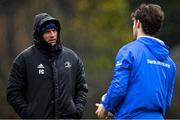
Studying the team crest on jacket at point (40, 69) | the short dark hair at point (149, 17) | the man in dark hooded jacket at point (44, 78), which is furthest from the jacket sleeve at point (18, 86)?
the short dark hair at point (149, 17)

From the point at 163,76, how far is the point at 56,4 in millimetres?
11041

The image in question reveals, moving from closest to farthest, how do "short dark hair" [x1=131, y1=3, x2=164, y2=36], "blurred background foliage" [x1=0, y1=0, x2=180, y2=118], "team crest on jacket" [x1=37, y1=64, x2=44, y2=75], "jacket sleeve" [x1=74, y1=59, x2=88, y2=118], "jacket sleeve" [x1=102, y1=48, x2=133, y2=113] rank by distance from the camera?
"jacket sleeve" [x1=102, y1=48, x2=133, y2=113]
"short dark hair" [x1=131, y1=3, x2=164, y2=36]
"team crest on jacket" [x1=37, y1=64, x2=44, y2=75]
"jacket sleeve" [x1=74, y1=59, x2=88, y2=118]
"blurred background foliage" [x1=0, y1=0, x2=180, y2=118]

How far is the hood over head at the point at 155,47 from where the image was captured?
4902mm

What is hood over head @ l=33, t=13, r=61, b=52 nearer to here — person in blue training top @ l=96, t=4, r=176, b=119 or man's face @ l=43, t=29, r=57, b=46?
man's face @ l=43, t=29, r=57, b=46

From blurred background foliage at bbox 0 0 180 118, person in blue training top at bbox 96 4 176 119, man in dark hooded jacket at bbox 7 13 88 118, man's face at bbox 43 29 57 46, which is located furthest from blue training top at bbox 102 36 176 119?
blurred background foliage at bbox 0 0 180 118

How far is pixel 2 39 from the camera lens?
14.9 m

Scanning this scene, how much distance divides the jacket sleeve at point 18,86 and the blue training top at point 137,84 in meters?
1.00

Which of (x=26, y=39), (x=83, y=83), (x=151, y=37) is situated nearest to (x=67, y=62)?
(x=83, y=83)

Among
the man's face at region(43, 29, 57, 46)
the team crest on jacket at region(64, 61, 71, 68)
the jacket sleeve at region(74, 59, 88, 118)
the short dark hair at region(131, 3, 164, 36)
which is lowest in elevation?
the jacket sleeve at region(74, 59, 88, 118)

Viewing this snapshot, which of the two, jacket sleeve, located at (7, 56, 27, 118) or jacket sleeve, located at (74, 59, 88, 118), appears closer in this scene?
jacket sleeve, located at (7, 56, 27, 118)

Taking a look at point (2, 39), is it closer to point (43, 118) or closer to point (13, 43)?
point (13, 43)

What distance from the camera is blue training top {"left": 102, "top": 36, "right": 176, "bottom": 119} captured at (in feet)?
15.6

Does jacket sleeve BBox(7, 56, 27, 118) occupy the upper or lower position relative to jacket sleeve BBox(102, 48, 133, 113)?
lower

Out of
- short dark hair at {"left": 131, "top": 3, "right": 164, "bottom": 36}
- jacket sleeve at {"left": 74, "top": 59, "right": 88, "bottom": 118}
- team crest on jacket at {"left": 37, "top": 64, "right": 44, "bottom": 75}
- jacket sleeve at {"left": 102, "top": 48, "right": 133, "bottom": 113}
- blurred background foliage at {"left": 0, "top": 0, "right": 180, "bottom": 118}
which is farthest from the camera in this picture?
blurred background foliage at {"left": 0, "top": 0, "right": 180, "bottom": 118}
